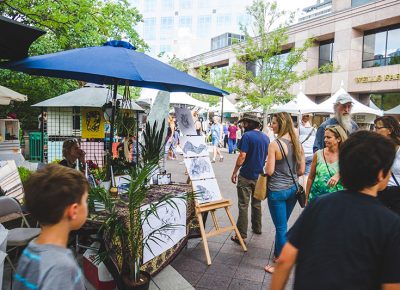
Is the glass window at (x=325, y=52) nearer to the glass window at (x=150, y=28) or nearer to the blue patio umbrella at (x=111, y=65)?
the blue patio umbrella at (x=111, y=65)

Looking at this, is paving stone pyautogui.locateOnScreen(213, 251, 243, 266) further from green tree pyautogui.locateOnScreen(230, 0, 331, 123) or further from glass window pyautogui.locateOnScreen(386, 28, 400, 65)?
glass window pyautogui.locateOnScreen(386, 28, 400, 65)

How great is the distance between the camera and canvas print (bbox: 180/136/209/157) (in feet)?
15.8

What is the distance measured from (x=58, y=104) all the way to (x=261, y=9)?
1785 cm

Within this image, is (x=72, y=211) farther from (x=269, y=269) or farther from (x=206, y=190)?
(x=206, y=190)

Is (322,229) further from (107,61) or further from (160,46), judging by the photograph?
(160,46)

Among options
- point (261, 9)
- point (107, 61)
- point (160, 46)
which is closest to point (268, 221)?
point (107, 61)

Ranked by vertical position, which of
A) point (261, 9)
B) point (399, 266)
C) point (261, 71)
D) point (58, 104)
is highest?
point (261, 9)

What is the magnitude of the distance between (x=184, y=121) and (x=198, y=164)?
787 millimetres

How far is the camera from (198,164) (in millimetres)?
4770

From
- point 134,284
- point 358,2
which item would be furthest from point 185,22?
point 134,284

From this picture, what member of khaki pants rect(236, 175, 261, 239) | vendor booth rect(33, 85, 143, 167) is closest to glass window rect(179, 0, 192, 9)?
vendor booth rect(33, 85, 143, 167)

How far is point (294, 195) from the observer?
3.92m

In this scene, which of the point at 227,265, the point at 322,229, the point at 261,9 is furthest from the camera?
the point at 261,9

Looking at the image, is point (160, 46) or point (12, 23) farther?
point (160, 46)
